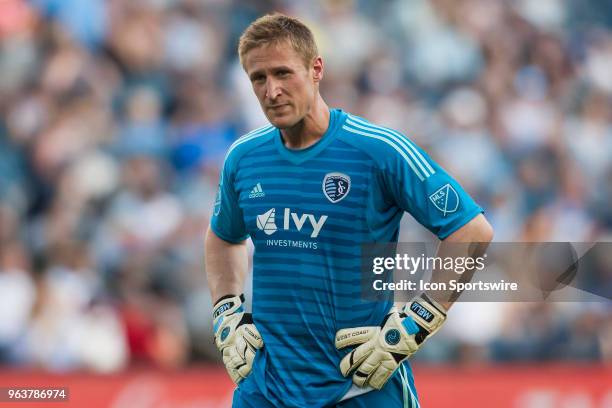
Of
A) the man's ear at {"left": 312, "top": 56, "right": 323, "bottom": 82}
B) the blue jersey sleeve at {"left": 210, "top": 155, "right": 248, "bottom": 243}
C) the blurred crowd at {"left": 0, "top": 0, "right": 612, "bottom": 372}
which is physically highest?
the blurred crowd at {"left": 0, "top": 0, "right": 612, "bottom": 372}

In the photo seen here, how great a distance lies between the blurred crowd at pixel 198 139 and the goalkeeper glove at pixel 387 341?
4.11m

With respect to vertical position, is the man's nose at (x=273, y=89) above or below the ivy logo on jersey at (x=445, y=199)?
above

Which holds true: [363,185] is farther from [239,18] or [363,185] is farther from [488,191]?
[239,18]

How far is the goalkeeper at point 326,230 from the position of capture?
449 cm

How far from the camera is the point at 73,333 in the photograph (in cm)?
846

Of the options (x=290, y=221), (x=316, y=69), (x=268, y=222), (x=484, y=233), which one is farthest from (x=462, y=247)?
(x=316, y=69)

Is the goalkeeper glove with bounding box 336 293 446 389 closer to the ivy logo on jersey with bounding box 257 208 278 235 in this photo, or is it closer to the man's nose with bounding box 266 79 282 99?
the ivy logo on jersey with bounding box 257 208 278 235

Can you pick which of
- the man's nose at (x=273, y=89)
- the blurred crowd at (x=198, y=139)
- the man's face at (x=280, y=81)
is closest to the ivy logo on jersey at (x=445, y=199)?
the man's face at (x=280, y=81)

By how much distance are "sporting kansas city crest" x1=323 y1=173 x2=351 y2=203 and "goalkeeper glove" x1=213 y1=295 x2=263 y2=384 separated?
671mm

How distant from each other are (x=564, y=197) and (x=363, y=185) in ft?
23.2

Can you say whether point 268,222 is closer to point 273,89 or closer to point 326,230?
point 326,230

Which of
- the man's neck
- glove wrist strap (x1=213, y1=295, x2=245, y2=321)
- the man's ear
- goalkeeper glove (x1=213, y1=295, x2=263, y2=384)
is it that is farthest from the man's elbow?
glove wrist strap (x1=213, y1=295, x2=245, y2=321)

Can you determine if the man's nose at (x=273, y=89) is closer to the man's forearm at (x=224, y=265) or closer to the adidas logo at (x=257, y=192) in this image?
the adidas logo at (x=257, y=192)

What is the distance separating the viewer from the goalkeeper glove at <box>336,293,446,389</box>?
446 cm
